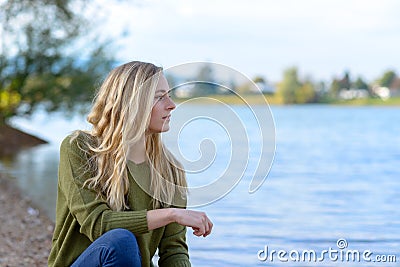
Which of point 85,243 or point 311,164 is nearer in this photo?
point 85,243

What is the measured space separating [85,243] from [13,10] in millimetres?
9024

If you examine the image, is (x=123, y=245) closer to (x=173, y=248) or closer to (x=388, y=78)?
(x=173, y=248)

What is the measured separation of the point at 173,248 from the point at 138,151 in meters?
0.35

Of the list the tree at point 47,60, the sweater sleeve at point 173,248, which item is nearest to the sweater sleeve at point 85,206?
the sweater sleeve at point 173,248

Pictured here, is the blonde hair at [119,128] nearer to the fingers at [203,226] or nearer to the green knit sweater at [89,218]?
the green knit sweater at [89,218]

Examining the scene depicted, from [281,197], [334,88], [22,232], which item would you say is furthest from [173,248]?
[334,88]

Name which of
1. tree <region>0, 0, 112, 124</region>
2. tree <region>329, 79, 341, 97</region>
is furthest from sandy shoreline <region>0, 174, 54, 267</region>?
tree <region>329, 79, 341, 97</region>

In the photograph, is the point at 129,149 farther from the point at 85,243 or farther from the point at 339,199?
the point at 339,199

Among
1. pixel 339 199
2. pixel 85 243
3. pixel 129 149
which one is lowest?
pixel 339 199

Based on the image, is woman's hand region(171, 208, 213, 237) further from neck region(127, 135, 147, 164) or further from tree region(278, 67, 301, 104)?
tree region(278, 67, 301, 104)

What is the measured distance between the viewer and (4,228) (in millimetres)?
5105

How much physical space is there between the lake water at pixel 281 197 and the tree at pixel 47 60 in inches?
16.1

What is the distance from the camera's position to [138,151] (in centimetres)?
260

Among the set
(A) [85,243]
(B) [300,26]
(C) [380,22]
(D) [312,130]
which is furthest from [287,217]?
(B) [300,26]
